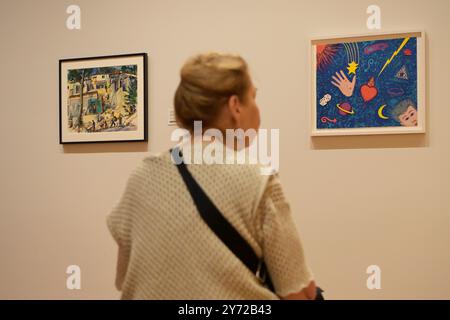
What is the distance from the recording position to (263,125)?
2.68m

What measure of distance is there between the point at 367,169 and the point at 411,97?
0.39m

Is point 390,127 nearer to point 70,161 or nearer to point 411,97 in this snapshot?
point 411,97

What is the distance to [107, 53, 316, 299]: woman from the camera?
116 cm

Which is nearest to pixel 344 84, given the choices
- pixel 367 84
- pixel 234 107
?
pixel 367 84

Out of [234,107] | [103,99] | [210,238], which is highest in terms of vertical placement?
[103,99]

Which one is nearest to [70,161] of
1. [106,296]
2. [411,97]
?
[106,296]

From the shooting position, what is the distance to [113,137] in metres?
2.88

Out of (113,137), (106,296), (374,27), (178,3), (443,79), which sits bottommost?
(106,296)

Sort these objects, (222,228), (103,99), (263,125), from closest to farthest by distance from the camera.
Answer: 1. (222,228)
2. (263,125)
3. (103,99)

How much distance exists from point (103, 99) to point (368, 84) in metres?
1.43

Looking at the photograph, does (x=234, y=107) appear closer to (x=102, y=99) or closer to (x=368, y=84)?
(x=368, y=84)

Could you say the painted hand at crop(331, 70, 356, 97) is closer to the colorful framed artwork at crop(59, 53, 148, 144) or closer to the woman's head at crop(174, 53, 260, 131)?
the colorful framed artwork at crop(59, 53, 148, 144)

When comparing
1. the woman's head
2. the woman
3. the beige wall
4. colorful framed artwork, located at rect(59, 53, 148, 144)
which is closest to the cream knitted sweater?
the woman

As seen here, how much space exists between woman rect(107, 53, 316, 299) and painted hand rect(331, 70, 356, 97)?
1.37 metres
